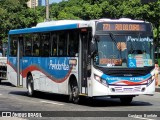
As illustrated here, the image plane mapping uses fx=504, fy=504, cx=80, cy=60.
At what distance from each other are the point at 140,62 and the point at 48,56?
4.68 m

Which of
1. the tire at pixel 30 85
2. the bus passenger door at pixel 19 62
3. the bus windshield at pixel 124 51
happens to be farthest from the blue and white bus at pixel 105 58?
the bus passenger door at pixel 19 62

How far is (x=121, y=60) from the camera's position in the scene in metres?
16.5

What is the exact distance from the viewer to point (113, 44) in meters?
16.5

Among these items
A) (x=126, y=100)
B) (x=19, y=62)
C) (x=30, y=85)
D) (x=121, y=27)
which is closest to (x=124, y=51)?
(x=121, y=27)

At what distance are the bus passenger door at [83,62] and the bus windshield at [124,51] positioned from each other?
2.29 ft

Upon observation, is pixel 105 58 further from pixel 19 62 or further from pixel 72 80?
pixel 19 62

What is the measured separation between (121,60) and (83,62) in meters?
1.42

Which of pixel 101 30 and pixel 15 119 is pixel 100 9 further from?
pixel 15 119

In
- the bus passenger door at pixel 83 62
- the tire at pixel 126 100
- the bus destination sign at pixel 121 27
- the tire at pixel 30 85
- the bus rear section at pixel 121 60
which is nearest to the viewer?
the bus rear section at pixel 121 60

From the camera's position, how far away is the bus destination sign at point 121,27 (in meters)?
16.7

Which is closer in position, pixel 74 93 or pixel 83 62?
pixel 83 62

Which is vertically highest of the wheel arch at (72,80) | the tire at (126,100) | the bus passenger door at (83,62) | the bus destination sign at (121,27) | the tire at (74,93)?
the bus destination sign at (121,27)

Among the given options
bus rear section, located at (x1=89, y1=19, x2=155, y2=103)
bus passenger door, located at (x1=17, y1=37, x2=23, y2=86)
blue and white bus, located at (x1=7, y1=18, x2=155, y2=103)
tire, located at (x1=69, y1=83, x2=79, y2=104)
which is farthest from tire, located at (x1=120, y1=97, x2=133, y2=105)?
bus passenger door, located at (x1=17, y1=37, x2=23, y2=86)

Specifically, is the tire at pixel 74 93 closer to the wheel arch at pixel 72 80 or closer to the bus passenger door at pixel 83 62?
the wheel arch at pixel 72 80
